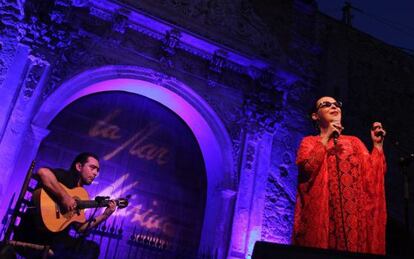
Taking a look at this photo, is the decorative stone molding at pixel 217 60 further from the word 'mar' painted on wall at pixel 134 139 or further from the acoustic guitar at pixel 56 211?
the acoustic guitar at pixel 56 211

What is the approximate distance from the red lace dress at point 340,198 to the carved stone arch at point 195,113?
2998mm

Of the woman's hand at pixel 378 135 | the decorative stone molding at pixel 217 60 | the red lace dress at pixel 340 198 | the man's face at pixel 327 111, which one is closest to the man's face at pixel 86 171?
the red lace dress at pixel 340 198

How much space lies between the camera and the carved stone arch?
6082mm

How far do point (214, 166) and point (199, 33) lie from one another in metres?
A: 2.36

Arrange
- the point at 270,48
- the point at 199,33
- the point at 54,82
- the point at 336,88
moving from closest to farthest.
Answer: the point at 54,82 < the point at 199,33 < the point at 270,48 < the point at 336,88

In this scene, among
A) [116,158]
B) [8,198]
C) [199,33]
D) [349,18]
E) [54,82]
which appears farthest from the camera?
[349,18]

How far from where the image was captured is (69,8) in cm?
627

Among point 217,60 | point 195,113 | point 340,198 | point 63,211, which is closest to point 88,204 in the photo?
point 63,211

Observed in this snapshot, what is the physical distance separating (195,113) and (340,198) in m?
3.82

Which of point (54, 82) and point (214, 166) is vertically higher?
point (54, 82)

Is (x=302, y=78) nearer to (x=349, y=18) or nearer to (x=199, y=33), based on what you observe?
(x=199, y=33)

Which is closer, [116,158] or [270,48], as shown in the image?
[116,158]

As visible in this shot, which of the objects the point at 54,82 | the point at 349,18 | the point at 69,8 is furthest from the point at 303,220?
the point at 349,18

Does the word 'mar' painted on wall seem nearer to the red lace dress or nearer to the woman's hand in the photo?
the red lace dress
